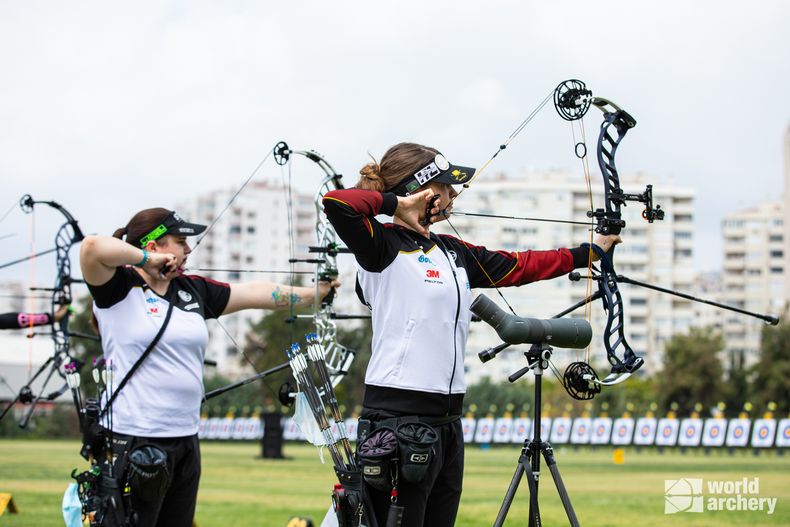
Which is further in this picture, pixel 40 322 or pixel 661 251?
pixel 661 251

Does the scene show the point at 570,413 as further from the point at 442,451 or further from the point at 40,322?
the point at 442,451

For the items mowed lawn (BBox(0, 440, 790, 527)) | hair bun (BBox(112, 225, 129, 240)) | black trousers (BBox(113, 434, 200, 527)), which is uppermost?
hair bun (BBox(112, 225, 129, 240))

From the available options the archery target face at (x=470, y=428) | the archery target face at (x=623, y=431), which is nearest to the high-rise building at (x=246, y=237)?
the archery target face at (x=470, y=428)

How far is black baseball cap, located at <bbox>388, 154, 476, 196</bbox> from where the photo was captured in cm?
393

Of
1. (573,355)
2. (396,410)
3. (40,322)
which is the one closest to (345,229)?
(396,410)

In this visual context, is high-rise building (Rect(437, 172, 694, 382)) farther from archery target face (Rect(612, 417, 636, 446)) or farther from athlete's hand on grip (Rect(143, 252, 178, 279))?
athlete's hand on grip (Rect(143, 252, 178, 279))

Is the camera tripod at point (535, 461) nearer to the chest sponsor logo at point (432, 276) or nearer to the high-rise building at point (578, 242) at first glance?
the chest sponsor logo at point (432, 276)

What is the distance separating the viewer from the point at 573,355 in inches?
3024

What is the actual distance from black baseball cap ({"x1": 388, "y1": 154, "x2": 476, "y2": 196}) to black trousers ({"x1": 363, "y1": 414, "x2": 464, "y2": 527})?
34.4 inches

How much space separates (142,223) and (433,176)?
155 centimetres

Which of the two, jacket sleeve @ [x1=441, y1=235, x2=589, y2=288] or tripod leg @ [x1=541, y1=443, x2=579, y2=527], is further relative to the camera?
jacket sleeve @ [x1=441, y1=235, x2=589, y2=288]

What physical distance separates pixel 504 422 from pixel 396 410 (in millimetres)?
37507

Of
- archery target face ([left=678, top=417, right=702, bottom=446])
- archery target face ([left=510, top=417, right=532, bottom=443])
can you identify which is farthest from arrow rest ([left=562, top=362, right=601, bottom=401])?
archery target face ([left=510, top=417, right=532, bottom=443])

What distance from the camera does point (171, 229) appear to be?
480cm
